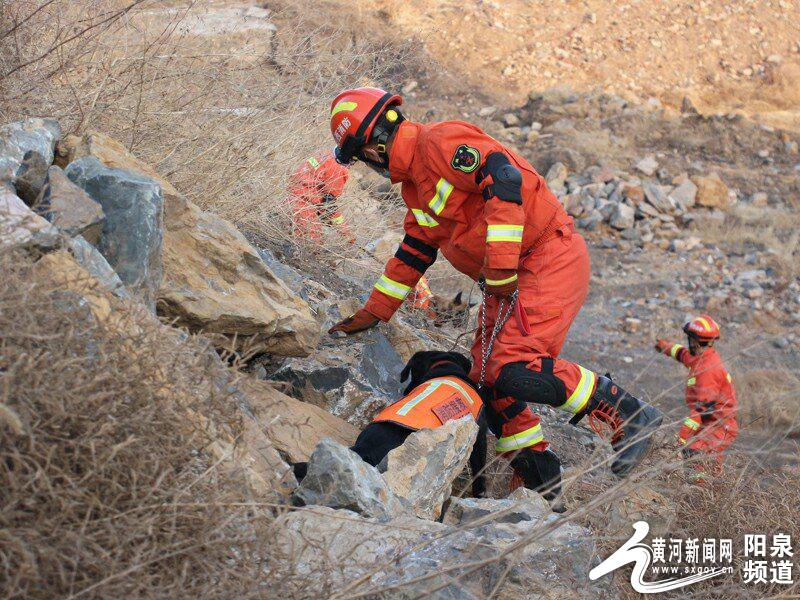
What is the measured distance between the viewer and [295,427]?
2.86 meters

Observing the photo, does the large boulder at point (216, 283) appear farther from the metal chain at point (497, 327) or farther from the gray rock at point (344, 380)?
the metal chain at point (497, 327)

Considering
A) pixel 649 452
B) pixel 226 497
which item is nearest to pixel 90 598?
pixel 226 497

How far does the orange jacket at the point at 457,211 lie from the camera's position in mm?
3576

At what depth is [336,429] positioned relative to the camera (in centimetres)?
354

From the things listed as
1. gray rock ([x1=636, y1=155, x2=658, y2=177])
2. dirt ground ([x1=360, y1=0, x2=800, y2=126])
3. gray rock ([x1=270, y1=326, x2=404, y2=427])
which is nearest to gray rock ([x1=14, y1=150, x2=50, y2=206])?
gray rock ([x1=270, y1=326, x2=404, y2=427])

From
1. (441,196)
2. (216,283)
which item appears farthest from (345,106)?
(216,283)

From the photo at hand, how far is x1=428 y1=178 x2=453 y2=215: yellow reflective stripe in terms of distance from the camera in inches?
148

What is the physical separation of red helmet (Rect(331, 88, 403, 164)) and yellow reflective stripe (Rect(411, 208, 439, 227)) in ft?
1.37

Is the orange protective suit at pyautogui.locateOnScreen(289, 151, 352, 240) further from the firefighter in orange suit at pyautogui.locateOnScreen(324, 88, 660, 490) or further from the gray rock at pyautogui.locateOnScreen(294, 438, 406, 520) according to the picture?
the gray rock at pyautogui.locateOnScreen(294, 438, 406, 520)

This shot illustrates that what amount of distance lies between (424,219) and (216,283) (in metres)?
1.04

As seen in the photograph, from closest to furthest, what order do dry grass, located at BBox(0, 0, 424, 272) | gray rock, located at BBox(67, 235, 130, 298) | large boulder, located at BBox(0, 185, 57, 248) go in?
large boulder, located at BBox(0, 185, 57, 248), gray rock, located at BBox(67, 235, 130, 298), dry grass, located at BBox(0, 0, 424, 272)

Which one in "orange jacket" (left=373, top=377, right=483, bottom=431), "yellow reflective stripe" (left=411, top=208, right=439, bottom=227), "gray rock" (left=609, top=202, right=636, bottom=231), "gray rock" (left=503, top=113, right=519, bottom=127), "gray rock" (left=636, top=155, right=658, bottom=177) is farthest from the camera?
"gray rock" (left=503, top=113, right=519, bottom=127)

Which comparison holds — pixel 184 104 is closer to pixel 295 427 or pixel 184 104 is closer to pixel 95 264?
pixel 95 264

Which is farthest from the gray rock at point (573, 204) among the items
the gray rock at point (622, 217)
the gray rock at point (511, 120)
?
the gray rock at point (511, 120)
